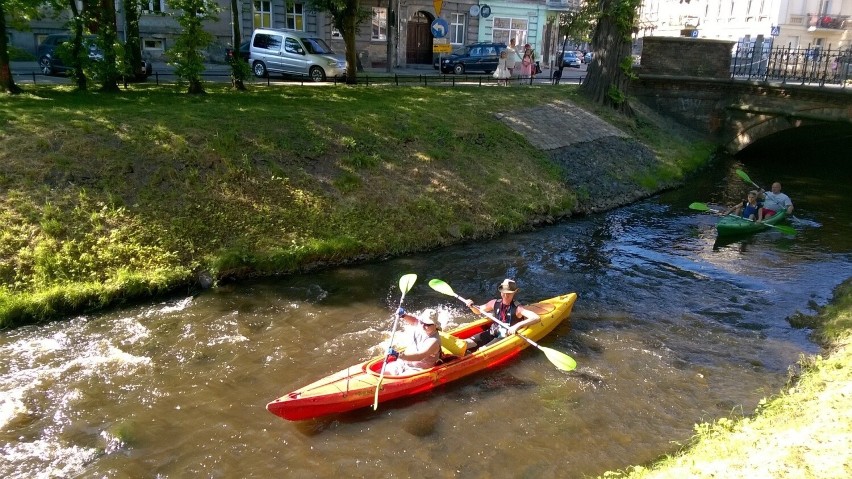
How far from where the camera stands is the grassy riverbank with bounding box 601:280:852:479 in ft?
17.0

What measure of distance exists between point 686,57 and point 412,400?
20.8 m

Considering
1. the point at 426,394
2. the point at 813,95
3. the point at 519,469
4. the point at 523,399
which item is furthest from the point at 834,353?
the point at 813,95

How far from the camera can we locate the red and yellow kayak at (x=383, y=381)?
279 inches

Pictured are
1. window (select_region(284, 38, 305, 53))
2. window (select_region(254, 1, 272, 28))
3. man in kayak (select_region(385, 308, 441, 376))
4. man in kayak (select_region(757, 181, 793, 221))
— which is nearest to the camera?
man in kayak (select_region(385, 308, 441, 376))

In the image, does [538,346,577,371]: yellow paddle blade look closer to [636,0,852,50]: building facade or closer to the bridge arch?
the bridge arch

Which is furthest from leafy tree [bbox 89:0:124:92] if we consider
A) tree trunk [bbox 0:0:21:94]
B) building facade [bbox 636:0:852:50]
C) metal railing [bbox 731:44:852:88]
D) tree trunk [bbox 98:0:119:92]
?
building facade [bbox 636:0:852:50]

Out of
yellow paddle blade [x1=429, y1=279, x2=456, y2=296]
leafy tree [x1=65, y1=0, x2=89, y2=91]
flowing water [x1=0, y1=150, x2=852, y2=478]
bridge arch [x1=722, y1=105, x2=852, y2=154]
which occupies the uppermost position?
leafy tree [x1=65, y1=0, x2=89, y2=91]

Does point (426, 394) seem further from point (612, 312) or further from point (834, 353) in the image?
point (834, 353)

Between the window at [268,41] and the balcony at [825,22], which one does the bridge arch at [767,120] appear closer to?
the window at [268,41]

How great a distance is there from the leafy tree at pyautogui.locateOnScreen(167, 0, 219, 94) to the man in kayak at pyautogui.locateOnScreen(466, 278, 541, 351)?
36.8 ft

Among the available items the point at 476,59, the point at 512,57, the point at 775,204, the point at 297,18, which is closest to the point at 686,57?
the point at 476,59

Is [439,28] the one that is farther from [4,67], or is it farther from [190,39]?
[4,67]

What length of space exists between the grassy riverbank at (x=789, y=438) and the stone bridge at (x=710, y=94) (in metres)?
15.1

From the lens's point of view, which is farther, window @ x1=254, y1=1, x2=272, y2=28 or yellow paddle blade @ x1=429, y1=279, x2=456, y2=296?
window @ x1=254, y1=1, x2=272, y2=28
